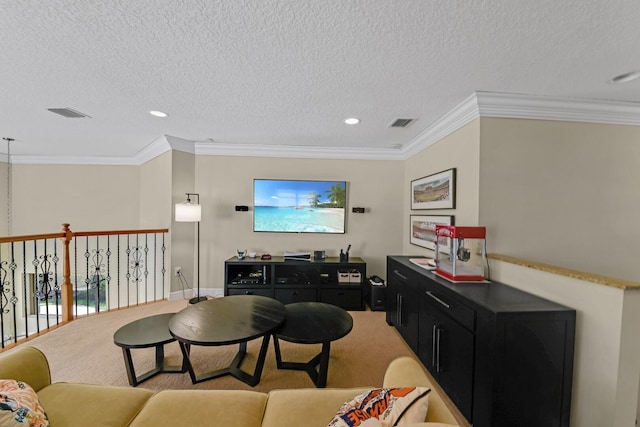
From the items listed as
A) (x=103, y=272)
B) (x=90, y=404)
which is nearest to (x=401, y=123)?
(x=90, y=404)

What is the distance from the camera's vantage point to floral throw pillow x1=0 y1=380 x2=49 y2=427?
867 millimetres

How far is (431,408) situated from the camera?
36.6 inches

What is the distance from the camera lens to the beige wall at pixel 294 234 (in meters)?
3.99

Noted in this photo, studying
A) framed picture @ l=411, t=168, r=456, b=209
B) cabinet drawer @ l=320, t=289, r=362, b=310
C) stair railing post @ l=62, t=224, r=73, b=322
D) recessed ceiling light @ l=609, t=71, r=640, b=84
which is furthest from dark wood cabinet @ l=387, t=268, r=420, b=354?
stair railing post @ l=62, t=224, r=73, b=322

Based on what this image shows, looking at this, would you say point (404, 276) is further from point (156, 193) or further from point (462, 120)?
point (156, 193)

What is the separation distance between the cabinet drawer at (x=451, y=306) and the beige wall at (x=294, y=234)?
1.94 meters

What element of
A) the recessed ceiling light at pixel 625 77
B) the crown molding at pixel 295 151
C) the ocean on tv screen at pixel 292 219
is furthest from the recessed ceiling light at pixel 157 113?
the recessed ceiling light at pixel 625 77

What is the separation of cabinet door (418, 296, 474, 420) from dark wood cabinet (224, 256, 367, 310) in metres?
1.43

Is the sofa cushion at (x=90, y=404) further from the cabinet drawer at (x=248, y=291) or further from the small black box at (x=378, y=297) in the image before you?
the small black box at (x=378, y=297)

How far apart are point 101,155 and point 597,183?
735 cm

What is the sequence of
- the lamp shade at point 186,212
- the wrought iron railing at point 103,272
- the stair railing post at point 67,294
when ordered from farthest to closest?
the lamp shade at point 186,212 < the wrought iron railing at point 103,272 < the stair railing post at point 67,294

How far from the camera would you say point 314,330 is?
1.92m

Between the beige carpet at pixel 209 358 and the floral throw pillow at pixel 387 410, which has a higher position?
the floral throw pillow at pixel 387 410

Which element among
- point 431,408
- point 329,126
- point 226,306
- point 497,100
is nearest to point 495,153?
point 497,100
